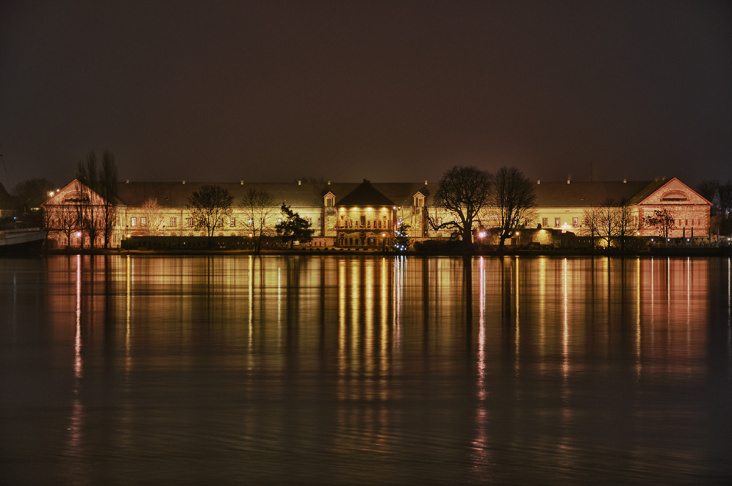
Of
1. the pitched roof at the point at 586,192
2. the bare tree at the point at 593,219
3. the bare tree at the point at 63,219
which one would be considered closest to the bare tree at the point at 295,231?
the bare tree at the point at 63,219

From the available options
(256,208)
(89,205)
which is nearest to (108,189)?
(89,205)

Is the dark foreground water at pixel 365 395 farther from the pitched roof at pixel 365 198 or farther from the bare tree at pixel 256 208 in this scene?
the pitched roof at pixel 365 198

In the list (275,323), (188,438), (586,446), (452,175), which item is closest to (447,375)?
(586,446)

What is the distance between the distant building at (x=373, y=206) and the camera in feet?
325

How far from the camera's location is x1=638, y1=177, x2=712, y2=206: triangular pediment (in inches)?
3937

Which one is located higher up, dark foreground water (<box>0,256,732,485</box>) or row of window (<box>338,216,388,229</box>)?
row of window (<box>338,216,388,229</box>)

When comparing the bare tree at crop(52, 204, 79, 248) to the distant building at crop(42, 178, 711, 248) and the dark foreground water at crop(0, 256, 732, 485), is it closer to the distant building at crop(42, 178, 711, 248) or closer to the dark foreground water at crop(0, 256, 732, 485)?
the distant building at crop(42, 178, 711, 248)

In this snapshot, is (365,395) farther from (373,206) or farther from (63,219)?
(373,206)

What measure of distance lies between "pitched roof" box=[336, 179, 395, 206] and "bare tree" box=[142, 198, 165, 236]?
70.3ft

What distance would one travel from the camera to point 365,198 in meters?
99.5

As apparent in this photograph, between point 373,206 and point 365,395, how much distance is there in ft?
296

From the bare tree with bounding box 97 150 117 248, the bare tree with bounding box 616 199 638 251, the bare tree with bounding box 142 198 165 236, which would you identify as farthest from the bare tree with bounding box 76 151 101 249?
the bare tree with bounding box 616 199 638 251

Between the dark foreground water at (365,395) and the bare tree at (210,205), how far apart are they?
249 ft

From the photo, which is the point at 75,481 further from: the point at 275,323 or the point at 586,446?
the point at 275,323
